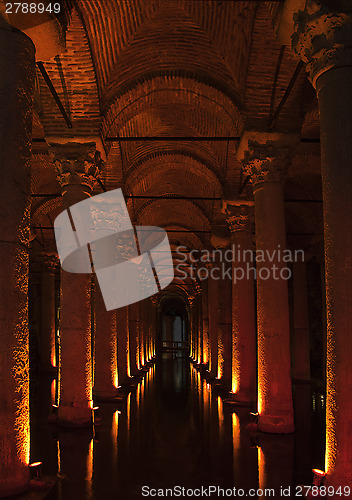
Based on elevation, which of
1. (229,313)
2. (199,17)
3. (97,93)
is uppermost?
(199,17)

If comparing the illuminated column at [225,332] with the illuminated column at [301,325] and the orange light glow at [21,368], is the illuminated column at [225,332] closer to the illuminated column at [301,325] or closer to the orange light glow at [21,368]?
the illuminated column at [301,325]

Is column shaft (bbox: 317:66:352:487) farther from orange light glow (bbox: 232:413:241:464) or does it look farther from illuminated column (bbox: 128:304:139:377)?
illuminated column (bbox: 128:304:139:377)

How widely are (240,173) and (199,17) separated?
4636 mm

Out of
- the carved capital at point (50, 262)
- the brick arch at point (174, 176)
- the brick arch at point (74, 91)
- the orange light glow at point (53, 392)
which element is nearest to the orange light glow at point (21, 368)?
the brick arch at point (74, 91)

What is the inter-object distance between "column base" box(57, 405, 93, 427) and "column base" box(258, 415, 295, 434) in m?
3.07

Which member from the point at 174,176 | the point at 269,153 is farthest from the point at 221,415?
the point at 174,176

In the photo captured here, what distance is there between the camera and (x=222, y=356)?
14.8 meters

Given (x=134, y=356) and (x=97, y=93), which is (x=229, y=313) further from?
(x=97, y=93)

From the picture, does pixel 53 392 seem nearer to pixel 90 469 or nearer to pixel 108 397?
pixel 108 397

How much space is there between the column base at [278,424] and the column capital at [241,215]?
17.1 feet

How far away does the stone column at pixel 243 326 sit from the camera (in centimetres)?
1120

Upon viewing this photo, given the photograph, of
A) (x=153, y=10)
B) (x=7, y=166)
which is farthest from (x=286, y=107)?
(x=7, y=166)

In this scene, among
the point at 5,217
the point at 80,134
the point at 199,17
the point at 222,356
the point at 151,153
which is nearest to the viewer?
the point at 5,217

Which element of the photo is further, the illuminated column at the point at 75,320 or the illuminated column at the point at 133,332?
the illuminated column at the point at 133,332
